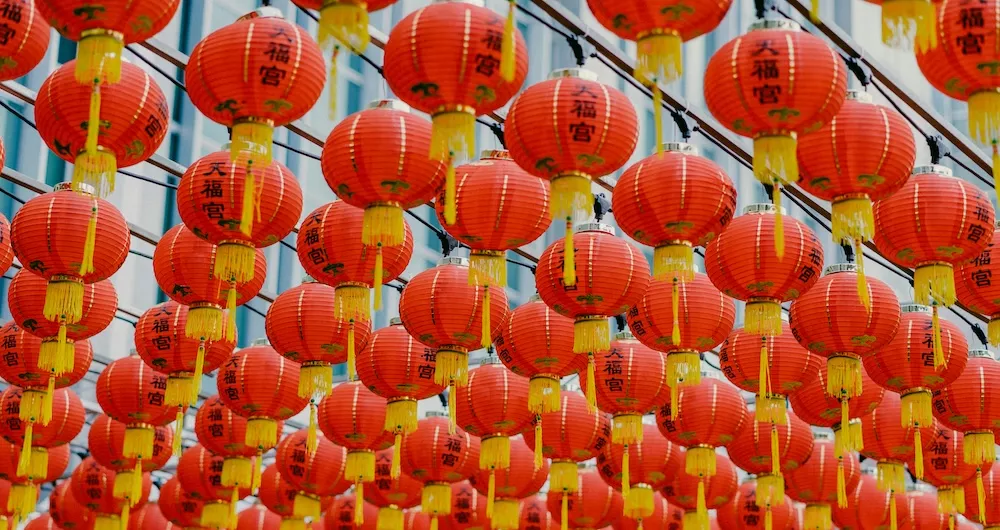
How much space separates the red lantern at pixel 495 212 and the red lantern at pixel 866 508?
174 inches

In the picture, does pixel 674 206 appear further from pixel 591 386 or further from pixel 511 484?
pixel 511 484

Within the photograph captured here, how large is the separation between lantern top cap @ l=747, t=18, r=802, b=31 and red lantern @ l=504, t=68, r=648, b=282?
636mm

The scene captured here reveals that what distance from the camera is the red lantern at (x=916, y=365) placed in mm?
8352

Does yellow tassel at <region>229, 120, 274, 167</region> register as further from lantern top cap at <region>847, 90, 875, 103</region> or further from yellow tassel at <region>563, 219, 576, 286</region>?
lantern top cap at <region>847, 90, 875, 103</region>

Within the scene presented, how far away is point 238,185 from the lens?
7.16 meters

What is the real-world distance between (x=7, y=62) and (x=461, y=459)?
4171 millimetres

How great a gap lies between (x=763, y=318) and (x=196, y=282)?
2858mm

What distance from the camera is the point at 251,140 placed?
6.36 metres

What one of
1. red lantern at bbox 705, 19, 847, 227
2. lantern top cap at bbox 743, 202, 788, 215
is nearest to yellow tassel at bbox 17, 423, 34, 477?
lantern top cap at bbox 743, 202, 788, 215

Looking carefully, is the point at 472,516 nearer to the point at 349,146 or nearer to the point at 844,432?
the point at 844,432

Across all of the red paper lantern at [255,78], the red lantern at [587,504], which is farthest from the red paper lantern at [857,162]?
the red lantern at [587,504]

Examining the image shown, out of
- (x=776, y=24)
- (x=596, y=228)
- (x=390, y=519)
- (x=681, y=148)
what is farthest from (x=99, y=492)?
(x=776, y=24)

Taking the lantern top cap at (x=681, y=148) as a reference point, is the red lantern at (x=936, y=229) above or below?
below

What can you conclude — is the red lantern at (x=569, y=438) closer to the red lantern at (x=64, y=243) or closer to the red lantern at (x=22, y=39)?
the red lantern at (x=64, y=243)
